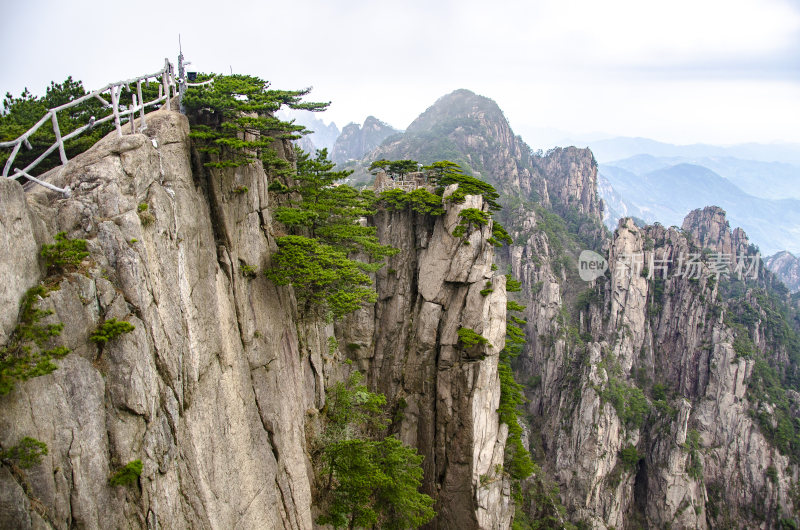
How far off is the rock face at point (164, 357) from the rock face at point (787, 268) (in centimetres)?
18937

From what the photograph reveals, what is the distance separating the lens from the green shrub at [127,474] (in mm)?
9844

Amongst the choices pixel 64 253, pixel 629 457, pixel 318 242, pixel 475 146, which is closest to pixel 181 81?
pixel 64 253

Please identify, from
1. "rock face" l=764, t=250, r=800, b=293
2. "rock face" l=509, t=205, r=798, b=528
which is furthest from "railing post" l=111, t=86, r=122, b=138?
"rock face" l=764, t=250, r=800, b=293

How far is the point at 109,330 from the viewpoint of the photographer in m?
10.1

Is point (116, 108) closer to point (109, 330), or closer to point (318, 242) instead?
point (109, 330)

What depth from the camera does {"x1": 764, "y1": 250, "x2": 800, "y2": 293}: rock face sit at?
15775cm

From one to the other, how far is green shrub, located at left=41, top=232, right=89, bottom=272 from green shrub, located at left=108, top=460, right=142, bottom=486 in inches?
173

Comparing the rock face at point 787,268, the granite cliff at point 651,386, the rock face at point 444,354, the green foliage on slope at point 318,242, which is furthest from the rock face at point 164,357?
the rock face at point 787,268

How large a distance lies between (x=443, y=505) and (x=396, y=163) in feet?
64.8

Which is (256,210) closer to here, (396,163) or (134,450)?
(134,450)

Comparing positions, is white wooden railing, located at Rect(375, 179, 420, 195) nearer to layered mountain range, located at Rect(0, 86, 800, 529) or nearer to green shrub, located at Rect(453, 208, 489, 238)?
layered mountain range, located at Rect(0, 86, 800, 529)

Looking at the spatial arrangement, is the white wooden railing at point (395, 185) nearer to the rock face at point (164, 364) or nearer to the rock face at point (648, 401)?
the rock face at point (164, 364)

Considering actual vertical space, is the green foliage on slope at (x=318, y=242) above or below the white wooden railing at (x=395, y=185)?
below

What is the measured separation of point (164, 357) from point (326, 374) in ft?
32.1
